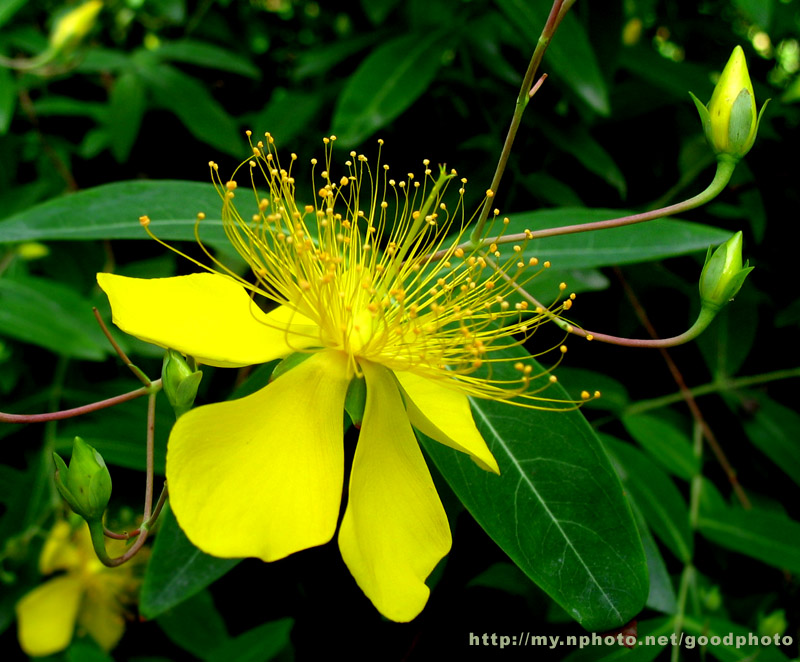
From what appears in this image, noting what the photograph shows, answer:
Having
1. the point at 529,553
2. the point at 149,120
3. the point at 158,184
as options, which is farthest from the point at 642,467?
the point at 149,120

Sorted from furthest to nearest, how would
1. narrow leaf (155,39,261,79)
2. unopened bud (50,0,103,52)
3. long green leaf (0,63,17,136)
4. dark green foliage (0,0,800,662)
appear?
narrow leaf (155,39,261,79) < unopened bud (50,0,103,52) < long green leaf (0,63,17,136) < dark green foliage (0,0,800,662)

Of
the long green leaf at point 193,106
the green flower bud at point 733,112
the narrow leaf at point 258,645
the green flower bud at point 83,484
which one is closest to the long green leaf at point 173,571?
the green flower bud at point 83,484

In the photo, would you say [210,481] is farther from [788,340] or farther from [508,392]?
[788,340]

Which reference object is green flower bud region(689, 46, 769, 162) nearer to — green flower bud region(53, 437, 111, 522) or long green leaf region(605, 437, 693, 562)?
long green leaf region(605, 437, 693, 562)

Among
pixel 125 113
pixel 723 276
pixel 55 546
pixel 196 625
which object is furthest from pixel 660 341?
pixel 125 113

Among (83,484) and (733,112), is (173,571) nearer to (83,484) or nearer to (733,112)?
(83,484)

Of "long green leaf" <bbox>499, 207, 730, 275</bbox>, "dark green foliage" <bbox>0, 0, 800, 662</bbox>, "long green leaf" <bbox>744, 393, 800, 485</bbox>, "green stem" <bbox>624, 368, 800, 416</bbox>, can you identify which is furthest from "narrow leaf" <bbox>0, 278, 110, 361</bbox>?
"long green leaf" <bbox>744, 393, 800, 485</bbox>

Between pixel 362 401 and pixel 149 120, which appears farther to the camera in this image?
pixel 149 120
